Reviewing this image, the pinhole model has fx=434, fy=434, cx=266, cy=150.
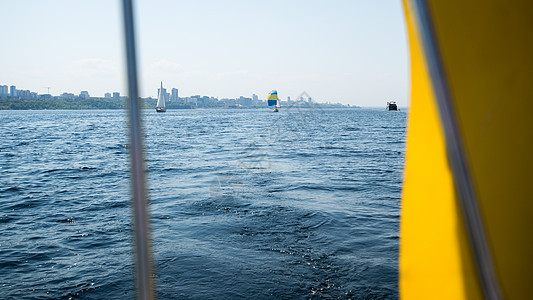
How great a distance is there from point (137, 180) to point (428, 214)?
687 mm

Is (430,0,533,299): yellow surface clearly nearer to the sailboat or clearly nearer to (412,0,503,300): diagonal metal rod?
(412,0,503,300): diagonal metal rod

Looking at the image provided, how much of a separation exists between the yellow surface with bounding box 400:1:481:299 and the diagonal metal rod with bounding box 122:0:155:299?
0.56 metres

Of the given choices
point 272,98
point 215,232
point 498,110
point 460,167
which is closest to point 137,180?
point 460,167

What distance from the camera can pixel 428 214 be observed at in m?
1.05

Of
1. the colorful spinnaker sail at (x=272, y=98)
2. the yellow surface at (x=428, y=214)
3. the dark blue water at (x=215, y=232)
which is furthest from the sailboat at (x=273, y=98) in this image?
the yellow surface at (x=428, y=214)

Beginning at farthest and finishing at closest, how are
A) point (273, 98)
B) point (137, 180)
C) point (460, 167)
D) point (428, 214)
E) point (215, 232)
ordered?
point (273, 98)
point (215, 232)
point (428, 214)
point (460, 167)
point (137, 180)

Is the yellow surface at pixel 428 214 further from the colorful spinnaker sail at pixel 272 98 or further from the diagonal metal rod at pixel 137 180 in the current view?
the colorful spinnaker sail at pixel 272 98

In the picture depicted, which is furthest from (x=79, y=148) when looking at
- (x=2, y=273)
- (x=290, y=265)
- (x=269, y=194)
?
(x=290, y=265)

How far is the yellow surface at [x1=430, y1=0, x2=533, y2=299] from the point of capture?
0.91 metres

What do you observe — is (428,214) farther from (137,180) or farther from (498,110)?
(137,180)

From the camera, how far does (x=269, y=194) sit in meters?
10.2

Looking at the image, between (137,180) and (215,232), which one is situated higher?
(137,180)

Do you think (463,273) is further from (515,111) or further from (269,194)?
(269,194)

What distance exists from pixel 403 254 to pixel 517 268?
11.1 inches
